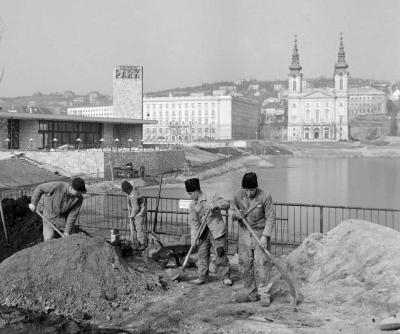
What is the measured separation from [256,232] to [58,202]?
299 centimetres

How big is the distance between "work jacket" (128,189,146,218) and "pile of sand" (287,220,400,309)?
9.77 ft

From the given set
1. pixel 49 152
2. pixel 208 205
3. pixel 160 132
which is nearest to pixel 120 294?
pixel 208 205

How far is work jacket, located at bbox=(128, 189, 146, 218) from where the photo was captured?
10.3 metres

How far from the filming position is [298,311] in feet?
23.1

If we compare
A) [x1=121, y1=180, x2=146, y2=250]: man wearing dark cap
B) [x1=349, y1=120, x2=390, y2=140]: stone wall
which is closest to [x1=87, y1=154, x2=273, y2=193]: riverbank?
[x1=121, y1=180, x2=146, y2=250]: man wearing dark cap

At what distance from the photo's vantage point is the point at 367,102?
600ft

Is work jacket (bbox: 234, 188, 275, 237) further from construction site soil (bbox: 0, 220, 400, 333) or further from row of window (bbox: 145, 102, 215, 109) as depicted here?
row of window (bbox: 145, 102, 215, 109)

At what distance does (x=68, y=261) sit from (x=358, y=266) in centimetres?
417

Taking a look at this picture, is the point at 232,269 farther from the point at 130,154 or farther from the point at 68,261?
the point at 130,154

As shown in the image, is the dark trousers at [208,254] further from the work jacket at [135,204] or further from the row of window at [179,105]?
the row of window at [179,105]

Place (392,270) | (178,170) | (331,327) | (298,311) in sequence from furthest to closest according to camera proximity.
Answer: (178,170), (392,270), (298,311), (331,327)

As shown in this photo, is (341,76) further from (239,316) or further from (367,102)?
(239,316)

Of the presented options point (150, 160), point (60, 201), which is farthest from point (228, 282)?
point (150, 160)

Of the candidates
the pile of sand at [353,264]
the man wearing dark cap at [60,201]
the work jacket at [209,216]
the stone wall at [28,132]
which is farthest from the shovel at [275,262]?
the stone wall at [28,132]
